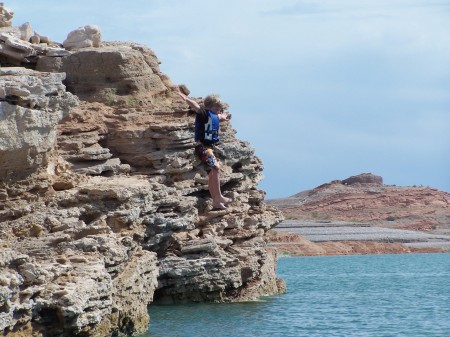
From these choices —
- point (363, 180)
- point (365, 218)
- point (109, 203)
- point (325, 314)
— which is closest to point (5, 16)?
point (109, 203)

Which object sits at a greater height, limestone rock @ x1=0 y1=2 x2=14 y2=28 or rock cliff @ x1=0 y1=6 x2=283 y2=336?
limestone rock @ x1=0 y1=2 x2=14 y2=28

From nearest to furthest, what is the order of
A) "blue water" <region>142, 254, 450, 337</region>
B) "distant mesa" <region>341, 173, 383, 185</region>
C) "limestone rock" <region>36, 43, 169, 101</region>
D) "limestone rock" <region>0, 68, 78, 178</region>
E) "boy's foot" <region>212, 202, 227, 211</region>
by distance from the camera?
"limestone rock" <region>0, 68, 78, 178</region>
"boy's foot" <region>212, 202, 227, 211</region>
"blue water" <region>142, 254, 450, 337</region>
"limestone rock" <region>36, 43, 169, 101</region>
"distant mesa" <region>341, 173, 383, 185</region>

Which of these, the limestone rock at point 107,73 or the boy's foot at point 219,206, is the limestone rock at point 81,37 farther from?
the boy's foot at point 219,206

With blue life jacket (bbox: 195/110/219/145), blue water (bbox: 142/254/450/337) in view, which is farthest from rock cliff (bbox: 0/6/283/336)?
blue life jacket (bbox: 195/110/219/145)

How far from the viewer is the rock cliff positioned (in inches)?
669

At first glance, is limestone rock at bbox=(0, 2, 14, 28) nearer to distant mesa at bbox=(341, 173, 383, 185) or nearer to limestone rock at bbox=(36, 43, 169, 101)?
limestone rock at bbox=(36, 43, 169, 101)

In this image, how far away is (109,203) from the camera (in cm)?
2139

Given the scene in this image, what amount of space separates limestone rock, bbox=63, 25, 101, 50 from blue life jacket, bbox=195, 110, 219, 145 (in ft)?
26.8

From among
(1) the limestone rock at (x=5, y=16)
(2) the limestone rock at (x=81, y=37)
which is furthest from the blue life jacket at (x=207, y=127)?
(2) the limestone rock at (x=81, y=37)

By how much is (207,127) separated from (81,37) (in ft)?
28.3

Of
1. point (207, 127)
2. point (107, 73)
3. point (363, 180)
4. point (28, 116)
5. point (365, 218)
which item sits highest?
point (363, 180)

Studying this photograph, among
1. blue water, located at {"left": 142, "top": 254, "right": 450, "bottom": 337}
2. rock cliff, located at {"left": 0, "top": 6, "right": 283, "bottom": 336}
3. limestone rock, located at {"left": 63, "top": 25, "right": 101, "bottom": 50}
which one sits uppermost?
limestone rock, located at {"left": 63, "top": 25, "right": 101, "bottom": 50}

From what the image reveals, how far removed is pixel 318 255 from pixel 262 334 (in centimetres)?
6494

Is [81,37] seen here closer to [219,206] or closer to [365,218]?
[219,206]
